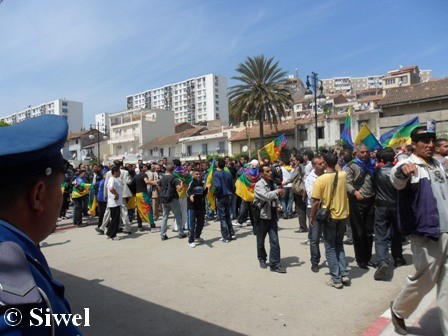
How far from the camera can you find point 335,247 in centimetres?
522

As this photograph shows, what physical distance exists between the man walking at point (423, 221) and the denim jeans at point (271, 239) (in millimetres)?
2421

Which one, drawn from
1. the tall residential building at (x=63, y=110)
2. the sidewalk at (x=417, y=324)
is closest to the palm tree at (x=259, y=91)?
the sidewalk at (x=417, y=324)

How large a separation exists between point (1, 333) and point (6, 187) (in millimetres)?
451

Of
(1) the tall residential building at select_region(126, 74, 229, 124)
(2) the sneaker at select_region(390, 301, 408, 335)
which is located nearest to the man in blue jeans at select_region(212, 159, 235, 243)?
(2) the sneaker at select_region(390, 301, 408, 335)

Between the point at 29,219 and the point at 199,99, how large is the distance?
12684 cm

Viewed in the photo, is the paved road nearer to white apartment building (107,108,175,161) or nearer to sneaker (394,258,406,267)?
sneaker (394,258,406,267)

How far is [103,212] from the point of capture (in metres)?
9.83

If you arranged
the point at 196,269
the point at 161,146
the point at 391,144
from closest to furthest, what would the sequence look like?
the point at 196,269 < the point at 391,144 < the point at 161,146

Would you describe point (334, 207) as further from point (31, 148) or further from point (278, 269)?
point (31, 148)

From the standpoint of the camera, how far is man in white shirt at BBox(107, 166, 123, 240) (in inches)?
341

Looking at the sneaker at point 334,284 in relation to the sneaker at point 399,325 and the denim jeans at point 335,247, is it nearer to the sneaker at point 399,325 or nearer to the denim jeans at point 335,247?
the denim jeans at point 335,247

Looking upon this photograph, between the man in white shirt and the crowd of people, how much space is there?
3cm

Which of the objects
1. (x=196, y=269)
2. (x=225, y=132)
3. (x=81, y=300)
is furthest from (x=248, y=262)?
(x=225, y=132)

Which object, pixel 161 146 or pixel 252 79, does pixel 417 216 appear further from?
pixel 161 146
